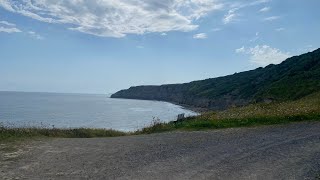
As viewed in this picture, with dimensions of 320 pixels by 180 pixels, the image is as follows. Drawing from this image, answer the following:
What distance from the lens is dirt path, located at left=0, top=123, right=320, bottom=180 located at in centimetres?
1249

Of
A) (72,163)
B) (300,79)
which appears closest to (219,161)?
(72,163)

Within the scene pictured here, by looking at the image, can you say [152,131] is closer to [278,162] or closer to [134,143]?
[134,143]

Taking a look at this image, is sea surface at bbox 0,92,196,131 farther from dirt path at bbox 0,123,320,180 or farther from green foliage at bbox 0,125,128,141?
dirt path at bbox 0,123,320,180

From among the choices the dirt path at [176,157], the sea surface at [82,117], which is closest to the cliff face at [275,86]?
the sea surface at [82,117]

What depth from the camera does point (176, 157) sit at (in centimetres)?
1510

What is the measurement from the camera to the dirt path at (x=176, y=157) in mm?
12489

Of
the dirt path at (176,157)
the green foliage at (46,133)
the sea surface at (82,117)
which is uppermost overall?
the green foliage at (46,133)

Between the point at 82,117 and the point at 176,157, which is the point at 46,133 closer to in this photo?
the point at 176,157

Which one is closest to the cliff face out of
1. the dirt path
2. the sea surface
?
the sea surface

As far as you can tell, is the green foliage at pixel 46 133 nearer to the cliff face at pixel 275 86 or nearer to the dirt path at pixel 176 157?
the dirt path at pixel 176 157

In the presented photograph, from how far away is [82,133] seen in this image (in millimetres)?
23938

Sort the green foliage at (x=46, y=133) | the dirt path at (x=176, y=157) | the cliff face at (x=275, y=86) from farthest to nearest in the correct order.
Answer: the cliff face at (x=275, y=86) < the green foliage at (x=46, y=133) < the dirt path at (x=176, y=157)

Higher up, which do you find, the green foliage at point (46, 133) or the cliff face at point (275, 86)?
the cliff face at point (275, 86)

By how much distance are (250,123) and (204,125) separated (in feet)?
10.5
